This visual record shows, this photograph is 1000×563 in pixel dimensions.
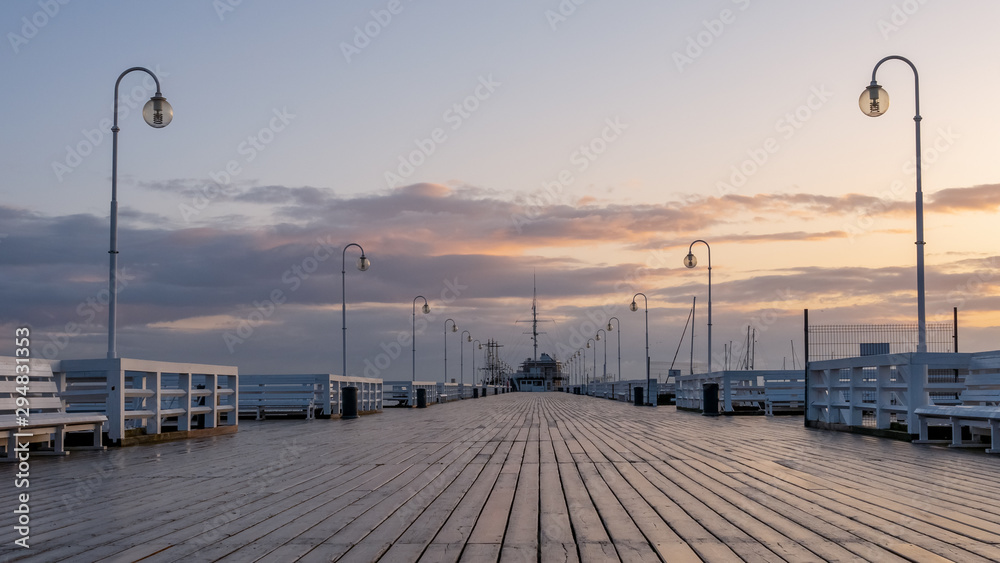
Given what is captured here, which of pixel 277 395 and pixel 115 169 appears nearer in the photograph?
pixel 115 169

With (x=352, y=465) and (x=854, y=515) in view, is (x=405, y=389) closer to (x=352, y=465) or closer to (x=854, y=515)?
(x=352, y=465)

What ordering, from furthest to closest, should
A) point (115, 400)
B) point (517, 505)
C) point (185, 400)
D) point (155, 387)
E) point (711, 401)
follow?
point (711, 401)
point (185, 400)
point (155, 387)
point (115, 400)
point (517, 505)

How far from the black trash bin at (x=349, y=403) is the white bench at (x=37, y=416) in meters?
12.7

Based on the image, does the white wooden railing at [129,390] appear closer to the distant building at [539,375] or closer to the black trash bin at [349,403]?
the black trash bin at [349,403]

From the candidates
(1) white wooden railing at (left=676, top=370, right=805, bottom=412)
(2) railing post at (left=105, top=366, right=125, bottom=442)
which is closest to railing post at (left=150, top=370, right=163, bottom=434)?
(2) railing post at (left=105, top=366, right=125, bottom=442)

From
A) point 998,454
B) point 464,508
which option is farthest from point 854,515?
point 998,454

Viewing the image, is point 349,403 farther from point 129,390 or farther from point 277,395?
point 129,390

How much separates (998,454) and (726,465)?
335 centimetres

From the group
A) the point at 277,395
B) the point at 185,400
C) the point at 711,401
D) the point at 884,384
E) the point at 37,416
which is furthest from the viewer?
the point at 711,401

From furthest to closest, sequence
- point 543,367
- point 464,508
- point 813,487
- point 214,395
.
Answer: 1. point 543,367
2. point 214,395
3. point 813,487
4. point 464,508

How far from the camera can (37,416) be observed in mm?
9945

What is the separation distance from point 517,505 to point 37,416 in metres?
6.62

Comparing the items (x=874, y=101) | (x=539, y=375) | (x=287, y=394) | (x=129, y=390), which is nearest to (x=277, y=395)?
(x=287, y=394)

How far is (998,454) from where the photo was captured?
9820 mm
